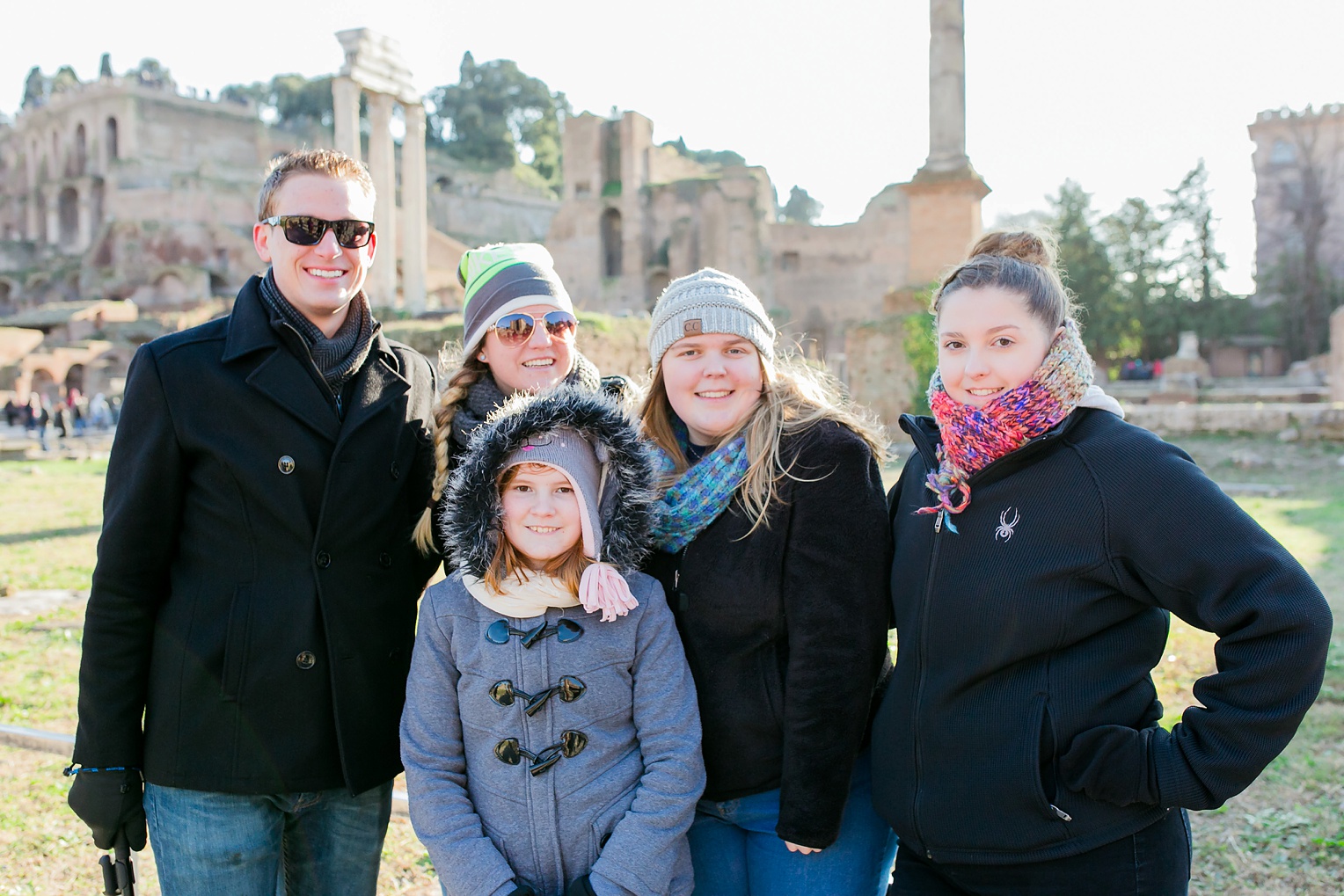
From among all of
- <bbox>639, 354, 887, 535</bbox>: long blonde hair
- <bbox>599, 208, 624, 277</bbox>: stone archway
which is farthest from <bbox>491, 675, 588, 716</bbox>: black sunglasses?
<bbox>599, 208, 624, 277</bbox>: stone archway

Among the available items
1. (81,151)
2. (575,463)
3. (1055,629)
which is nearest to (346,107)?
(575,463)

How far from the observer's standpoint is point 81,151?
59312 mm

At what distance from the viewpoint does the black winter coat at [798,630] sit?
91.7 inches

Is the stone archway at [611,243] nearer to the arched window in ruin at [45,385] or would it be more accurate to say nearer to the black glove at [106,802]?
the arched window in ruin at [45,385]

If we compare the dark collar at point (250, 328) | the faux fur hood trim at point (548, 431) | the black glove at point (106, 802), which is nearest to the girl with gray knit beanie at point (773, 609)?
the faux fur hood trim at point (548, 431)

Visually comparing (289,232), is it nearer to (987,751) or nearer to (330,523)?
(330,523)

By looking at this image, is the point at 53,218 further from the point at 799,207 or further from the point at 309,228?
the point at 309,228

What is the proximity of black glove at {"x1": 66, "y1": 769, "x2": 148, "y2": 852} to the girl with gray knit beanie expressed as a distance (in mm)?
1463

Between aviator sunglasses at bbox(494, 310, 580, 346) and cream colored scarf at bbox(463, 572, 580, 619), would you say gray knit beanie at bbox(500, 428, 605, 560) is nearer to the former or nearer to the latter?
cream colored scarf at bbox(463, 572, 580, 619)

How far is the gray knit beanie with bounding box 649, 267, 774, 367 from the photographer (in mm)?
2572

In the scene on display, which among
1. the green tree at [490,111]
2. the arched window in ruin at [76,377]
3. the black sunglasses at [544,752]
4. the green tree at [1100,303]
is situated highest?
the green tree at [490,111]

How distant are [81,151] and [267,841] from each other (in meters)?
69.8

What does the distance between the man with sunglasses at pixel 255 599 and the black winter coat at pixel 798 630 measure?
92 cm

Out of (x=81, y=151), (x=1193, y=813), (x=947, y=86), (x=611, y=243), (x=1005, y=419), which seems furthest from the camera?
(x=81, y=151)
